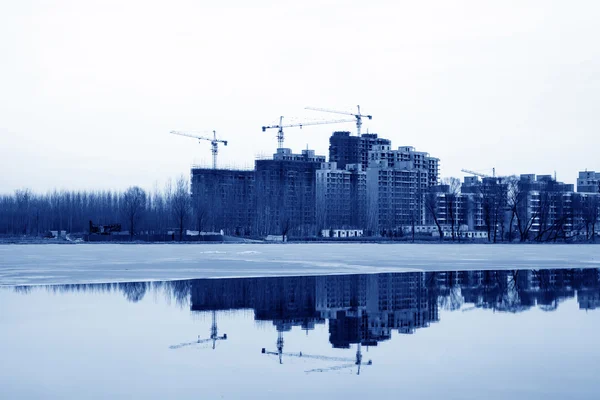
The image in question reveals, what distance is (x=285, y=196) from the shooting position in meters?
107

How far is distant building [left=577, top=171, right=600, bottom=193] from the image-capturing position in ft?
538

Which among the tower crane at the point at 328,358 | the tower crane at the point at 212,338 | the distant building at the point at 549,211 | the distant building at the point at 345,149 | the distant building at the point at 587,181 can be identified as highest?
the distant building at the point at 345,149

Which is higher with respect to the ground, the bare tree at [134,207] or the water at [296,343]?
the bare tree at [134,207]

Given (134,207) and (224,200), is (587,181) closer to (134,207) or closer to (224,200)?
(224,200)

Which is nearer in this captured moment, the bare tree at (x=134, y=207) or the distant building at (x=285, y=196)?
the bare tree at (x=134, y=207)

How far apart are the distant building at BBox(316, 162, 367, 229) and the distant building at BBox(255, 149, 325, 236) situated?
94.9 inches

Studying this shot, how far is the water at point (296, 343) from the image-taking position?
7035 mm

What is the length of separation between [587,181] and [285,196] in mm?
88676

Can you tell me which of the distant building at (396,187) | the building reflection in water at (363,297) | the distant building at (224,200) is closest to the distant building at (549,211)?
the distant building at (396,187)

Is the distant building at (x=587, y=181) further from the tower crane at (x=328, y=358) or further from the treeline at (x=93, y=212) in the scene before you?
the tower crane at (x=328, y=358)

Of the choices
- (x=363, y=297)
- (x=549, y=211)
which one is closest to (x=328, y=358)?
(x=363, y=297)

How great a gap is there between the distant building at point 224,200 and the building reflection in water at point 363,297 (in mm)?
64443

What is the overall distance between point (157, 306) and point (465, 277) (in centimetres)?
1069

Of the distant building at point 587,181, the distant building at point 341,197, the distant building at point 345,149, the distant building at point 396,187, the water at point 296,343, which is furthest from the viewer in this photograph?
the distant building at point 587,181
